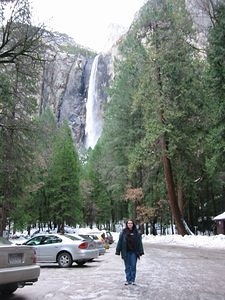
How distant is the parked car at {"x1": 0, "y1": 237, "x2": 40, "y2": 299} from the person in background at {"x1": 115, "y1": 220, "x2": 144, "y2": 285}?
8.65ft

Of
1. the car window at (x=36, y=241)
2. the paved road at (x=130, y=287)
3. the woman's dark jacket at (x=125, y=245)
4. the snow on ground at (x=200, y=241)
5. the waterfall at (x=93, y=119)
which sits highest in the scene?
the waterfall at (x=93, y=119)

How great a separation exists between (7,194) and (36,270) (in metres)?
24.6

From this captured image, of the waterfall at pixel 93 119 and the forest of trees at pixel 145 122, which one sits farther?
the waterfall at pixel 93 119

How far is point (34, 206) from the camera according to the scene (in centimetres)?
7112

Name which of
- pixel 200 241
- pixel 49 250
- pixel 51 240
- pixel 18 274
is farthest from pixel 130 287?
pixel 200 241

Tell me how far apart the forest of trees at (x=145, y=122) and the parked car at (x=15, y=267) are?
9.61 metres

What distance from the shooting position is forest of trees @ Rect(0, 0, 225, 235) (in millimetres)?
20062

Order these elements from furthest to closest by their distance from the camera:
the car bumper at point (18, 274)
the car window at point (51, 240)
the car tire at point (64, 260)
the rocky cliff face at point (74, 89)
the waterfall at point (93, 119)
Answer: the rocky cliff face at point (74, 89) → the waterfall at point (93, 119) → the car window at point (51, 240) → the car tire at point (64, 260) → the car bumper at point (18, 274)

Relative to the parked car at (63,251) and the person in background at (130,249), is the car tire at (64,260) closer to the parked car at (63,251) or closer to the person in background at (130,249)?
the parked car at (63,251)

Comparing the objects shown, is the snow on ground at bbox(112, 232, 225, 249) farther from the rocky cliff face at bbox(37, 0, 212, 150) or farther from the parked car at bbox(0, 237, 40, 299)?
the rocky cliff face at bbox(37, 0, 212, 150)

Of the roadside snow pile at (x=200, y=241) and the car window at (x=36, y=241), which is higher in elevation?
the roadside snow pile at (x=200, y=241)

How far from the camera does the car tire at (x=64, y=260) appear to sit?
17.9 meters

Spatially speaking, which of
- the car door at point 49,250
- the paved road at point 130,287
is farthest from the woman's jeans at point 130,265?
the car door at point 49,250

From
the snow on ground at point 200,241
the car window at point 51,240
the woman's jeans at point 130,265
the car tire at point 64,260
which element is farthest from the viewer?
the snow on ground at point 200,241
